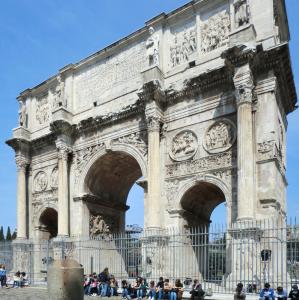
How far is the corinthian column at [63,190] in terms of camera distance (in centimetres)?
1858

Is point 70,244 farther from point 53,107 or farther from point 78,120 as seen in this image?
point 53,107

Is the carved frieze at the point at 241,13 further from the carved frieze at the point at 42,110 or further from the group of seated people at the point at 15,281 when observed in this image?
the group of seated people at the point at 15,281

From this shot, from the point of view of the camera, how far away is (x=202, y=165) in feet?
49.5

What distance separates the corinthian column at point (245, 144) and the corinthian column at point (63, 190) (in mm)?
8422

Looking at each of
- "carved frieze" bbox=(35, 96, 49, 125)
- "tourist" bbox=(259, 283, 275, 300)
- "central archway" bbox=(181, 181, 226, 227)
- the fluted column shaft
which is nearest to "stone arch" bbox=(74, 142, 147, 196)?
the fluted column shaft

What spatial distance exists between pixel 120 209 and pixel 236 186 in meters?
8.33

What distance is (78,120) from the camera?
19516 mm

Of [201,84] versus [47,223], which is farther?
[47,223]

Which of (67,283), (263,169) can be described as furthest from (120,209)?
(67,283)

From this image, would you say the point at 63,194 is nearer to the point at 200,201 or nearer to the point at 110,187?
the point at 110,187

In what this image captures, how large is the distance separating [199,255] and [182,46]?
774 cm

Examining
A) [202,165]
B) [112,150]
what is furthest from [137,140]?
[202,165]

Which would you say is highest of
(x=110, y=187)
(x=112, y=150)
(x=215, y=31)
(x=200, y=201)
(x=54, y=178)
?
(x=215, y=31)

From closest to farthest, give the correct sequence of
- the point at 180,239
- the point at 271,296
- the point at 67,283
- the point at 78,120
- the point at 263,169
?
the point at 67,283 → the point at 271,296 → the point at 263,169 → the point at 180,239 → the point at 78,120
